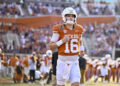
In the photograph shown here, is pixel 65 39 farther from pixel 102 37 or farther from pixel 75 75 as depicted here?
pixel 102 37

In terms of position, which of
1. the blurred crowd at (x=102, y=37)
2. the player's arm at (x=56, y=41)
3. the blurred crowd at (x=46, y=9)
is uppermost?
the player's arm at (x=56, y=41)

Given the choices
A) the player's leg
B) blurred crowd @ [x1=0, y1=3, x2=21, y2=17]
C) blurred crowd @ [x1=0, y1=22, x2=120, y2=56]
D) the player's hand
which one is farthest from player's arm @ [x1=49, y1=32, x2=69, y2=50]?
blurred crowd @ [x1=0, y1=3, x2=21, y2=17]

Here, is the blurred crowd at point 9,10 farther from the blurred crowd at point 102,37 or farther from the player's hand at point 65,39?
the player's hand at point 65,39

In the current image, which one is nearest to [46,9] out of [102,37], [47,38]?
[47,38]

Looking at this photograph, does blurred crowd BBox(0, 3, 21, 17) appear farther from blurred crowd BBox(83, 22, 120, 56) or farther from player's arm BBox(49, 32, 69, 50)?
player's arm BBox(49, 32, 69, 50)

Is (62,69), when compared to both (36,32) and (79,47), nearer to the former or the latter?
(79,47)

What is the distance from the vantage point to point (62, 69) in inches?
272

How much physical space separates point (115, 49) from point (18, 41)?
23.7 feet

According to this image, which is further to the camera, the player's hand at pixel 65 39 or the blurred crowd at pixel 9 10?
the blurred crowd at pixel 9 10

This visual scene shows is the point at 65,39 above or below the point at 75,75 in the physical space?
above

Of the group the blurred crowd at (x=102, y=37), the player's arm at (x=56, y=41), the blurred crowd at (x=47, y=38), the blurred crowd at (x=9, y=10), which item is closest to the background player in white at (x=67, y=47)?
the player's arm at (x=56, y=41)

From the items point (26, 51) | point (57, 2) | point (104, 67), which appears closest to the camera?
point (104, 67)

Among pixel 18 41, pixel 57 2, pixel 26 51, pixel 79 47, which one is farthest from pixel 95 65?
pixel 57 2

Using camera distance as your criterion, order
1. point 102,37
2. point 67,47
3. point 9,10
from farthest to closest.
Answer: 1. point 9,10
2. point 102,37
3. point 67,47
